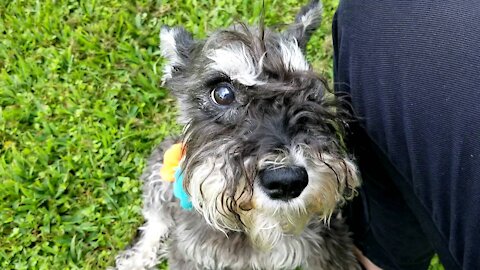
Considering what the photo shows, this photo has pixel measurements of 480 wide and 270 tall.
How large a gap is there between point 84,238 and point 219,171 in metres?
1.83

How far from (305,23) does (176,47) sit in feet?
2.09

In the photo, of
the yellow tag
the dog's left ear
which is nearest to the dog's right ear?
the yellow tag

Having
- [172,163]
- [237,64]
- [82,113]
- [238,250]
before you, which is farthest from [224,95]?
[82,113]

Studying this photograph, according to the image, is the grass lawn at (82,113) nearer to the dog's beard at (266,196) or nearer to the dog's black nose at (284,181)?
the dog's beard at (266,196)

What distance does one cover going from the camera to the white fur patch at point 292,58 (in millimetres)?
2434

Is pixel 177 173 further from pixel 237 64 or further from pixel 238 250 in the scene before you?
pixel 237 64

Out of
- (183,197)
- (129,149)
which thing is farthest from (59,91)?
(183,197)

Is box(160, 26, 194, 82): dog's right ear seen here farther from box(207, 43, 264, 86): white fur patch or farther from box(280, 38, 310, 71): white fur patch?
box(280, 38, 310, 71): white fur patch

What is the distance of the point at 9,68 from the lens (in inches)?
169

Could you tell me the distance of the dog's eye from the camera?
2.44 m

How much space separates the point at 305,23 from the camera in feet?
9.19

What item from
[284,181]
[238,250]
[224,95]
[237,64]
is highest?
[237,64]

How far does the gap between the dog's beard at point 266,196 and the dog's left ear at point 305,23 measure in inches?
29.3

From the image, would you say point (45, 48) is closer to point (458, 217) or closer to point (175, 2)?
point (175, 2)
